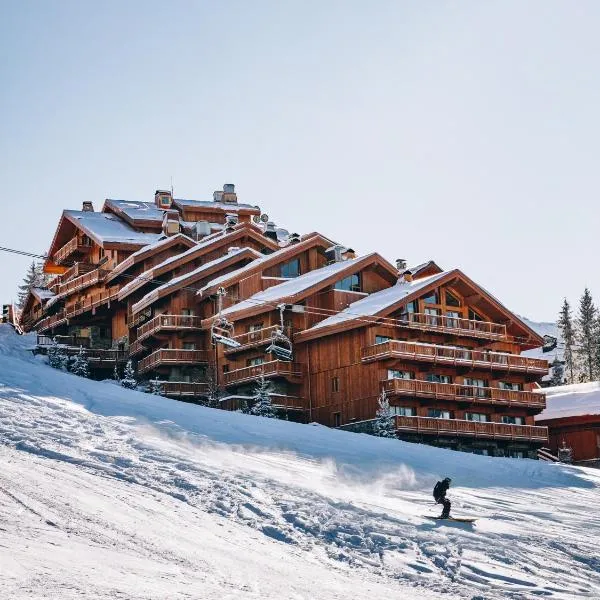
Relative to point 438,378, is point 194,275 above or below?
above

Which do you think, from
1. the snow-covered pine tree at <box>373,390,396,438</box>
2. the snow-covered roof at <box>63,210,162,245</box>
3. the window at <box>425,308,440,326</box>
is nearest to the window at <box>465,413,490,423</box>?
the window at <box>425,308,440,326</box>

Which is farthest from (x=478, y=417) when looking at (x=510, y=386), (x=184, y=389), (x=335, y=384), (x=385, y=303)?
(x=184, y=389)

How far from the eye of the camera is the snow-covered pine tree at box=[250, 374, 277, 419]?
4866 cm

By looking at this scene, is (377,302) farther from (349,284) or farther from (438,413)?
(438,413)

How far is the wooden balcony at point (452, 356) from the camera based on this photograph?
159ft

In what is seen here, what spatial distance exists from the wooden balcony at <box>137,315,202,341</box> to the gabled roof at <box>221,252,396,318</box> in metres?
3.77

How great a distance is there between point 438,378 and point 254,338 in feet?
33.1

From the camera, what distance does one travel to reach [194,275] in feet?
197

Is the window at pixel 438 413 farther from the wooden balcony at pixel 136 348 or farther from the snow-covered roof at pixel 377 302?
the wooden balcony at pixel 136 348

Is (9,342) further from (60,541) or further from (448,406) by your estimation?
(60,541)

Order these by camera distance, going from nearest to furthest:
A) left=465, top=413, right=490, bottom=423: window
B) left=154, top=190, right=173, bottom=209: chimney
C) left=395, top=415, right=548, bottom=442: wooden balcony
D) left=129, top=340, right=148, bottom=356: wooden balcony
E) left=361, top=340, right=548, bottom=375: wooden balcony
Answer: left=395, top=415, right=548, bottom=442: wooden balcony
left=361, top=340, right=548, bottom=375: wooden balcony
left=465, top=413, right=490, bottom=423: window
left=129, top=340, right=148, bottom=356: wooden balcony
left=154, top=190, right=173, bottom=209: chimney

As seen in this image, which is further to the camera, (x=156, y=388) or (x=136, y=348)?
(x=136, y=348)

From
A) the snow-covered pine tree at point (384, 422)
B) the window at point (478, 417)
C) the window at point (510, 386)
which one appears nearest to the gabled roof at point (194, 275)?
A: the snow-covered pine tree at point (384, 422)

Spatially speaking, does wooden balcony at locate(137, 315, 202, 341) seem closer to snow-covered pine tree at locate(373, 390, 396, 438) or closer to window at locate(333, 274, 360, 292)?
window at locate(333, 274, 360, 292)
